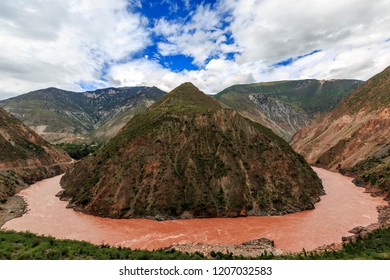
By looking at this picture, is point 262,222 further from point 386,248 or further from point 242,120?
point 242,120

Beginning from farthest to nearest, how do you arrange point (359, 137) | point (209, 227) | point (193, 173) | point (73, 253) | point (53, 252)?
1. point (359, 137)
2. point (193, 173)
3. point (209, 227)
4. point (73, 253)
5. point (53, 252)

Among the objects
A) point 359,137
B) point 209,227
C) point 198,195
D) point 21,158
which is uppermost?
point 359,137

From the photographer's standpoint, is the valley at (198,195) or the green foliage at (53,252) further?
the valley at (198,195)

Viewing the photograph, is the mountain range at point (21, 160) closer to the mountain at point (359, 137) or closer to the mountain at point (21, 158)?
the mountain at point (21, 158)

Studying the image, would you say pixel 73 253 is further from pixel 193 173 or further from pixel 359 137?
pixel 359 137

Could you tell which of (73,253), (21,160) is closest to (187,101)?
(21,160)

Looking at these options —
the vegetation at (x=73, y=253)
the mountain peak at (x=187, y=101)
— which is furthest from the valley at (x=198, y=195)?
the vegetation at (x=73, y=253)

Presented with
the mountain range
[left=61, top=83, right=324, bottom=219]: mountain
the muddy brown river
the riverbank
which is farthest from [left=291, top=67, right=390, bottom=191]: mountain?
the mountain range
